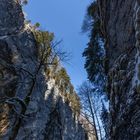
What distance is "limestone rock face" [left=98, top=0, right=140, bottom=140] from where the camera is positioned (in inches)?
301

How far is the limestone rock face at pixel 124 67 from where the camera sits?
25.1ft

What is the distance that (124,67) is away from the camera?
9.41 meters

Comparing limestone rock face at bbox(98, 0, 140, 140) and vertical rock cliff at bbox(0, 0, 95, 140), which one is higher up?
vertical rock cliff at bbox(0, 0, 95, 140)

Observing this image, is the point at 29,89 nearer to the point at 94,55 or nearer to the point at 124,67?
the point at 94,55

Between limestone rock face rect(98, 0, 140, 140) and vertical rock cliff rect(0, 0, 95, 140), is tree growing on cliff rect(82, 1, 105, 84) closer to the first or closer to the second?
vertical rock cliff rect(0, 0, 95, 140)

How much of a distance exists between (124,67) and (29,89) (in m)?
16.2

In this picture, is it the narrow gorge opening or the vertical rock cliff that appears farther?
the vertical rock cliff

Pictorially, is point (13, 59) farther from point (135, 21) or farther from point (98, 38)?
point (135, 21)

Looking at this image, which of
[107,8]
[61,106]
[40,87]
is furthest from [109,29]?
[61,106]

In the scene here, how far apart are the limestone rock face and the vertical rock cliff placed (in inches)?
452

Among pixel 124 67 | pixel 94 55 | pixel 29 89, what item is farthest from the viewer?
pixel 29 89

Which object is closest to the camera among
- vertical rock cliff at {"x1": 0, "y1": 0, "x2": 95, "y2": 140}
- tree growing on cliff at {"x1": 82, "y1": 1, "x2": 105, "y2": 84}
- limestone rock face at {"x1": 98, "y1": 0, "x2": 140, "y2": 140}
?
limestone rock face at {"x1": 98, "y1": 0, "x2": 140, "y2": 140}

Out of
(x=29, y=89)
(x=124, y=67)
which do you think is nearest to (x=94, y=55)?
(x=29, y=89)

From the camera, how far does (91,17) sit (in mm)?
22891
